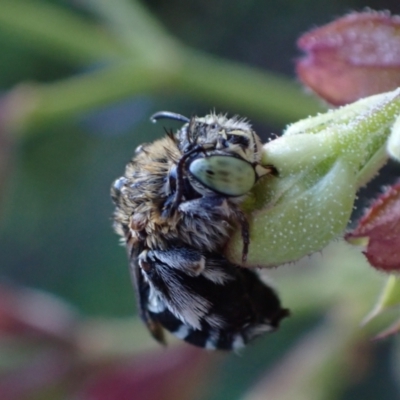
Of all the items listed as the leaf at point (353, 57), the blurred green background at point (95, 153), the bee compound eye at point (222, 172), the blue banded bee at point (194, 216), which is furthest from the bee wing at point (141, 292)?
the blurred green background at point (95, 153)

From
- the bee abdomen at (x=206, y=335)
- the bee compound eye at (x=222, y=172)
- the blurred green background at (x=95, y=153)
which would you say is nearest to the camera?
the bee compound eye at (x=222, y=172)

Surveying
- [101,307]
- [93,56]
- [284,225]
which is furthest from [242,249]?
[101,307]

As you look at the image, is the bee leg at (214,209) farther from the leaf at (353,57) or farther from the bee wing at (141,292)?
the leaf at (353,57)

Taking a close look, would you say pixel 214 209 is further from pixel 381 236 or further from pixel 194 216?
pixel 381 236

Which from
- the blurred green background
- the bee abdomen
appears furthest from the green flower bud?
the blurred green background

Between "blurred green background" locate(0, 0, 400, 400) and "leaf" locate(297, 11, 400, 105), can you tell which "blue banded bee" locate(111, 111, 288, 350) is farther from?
"blurred green background" locate(0, 0, 400, 400)

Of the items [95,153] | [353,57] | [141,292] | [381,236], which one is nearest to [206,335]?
[141,292]

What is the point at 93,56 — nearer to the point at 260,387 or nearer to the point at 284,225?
the point at 260,387

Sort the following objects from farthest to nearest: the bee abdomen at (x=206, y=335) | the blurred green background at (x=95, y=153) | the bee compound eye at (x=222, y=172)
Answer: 1. the blurred green background at (x=95, y=153)
2. the bee abdomen at (x=206, y=335)
3. the bee compound eye at (x=222, y=172)
